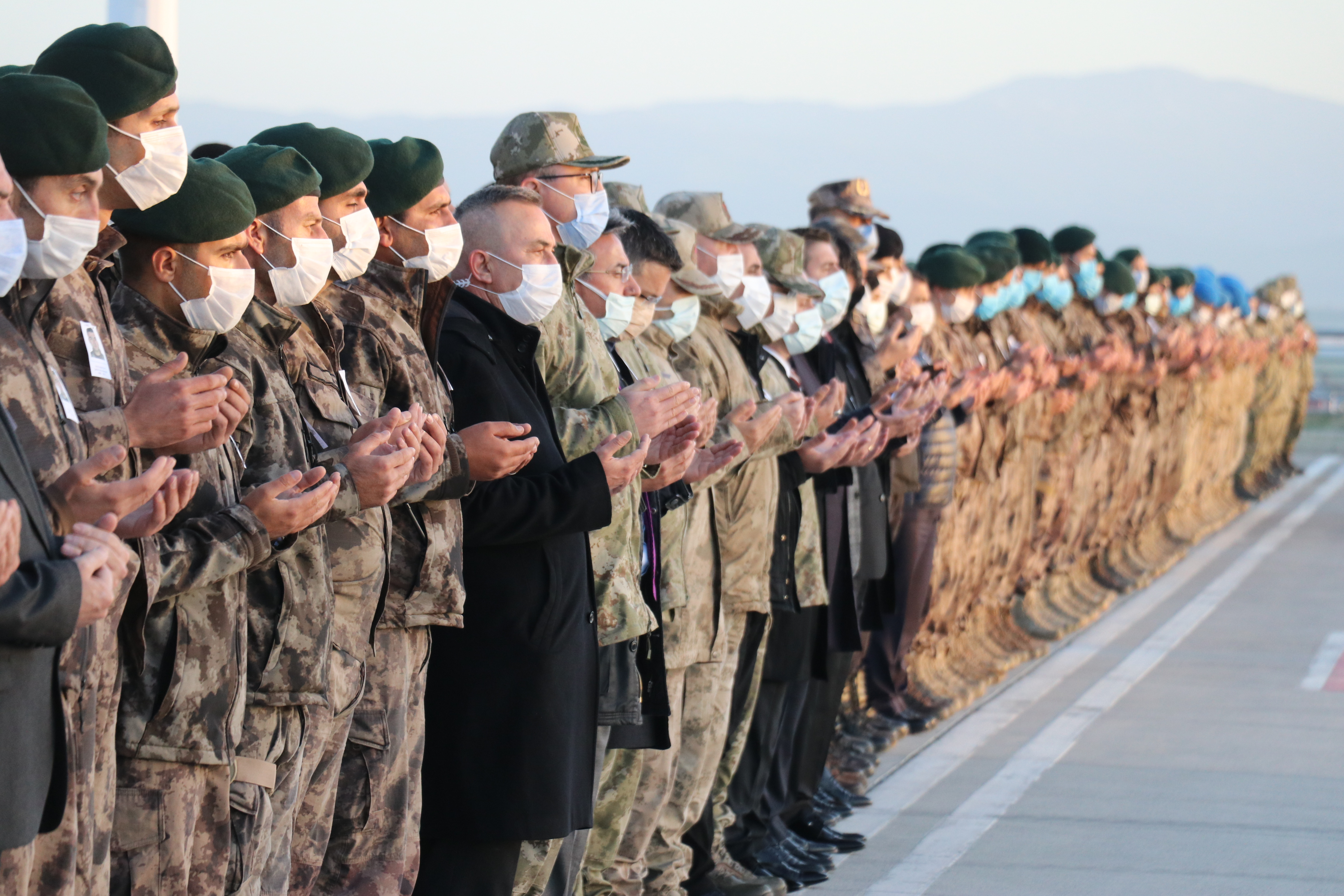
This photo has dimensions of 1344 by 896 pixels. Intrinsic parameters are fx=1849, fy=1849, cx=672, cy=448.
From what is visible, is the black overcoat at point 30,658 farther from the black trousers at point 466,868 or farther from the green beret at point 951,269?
the green beret at point 951,269

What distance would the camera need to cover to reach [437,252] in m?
4.61

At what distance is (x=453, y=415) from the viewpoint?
4.59 meters

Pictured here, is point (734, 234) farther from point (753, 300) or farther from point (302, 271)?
point (302, 271)

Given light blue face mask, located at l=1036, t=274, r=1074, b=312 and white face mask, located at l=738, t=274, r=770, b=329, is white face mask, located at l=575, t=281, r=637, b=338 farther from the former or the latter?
light blue face mask, located at l=1036, t=274, r=1074, b=312

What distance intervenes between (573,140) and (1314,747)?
17.8 feet

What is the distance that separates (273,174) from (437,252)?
698 mm

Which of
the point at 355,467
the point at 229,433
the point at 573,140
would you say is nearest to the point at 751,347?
the point at 573,140

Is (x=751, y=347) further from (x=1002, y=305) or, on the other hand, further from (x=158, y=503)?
(x=1002, y=305)

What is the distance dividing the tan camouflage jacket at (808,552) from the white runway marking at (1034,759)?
3.34 ft

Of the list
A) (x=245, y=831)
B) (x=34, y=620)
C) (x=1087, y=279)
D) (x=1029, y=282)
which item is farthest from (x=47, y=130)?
(x=1087, y=279)

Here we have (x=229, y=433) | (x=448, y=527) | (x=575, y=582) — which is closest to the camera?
(x=229, y=433)

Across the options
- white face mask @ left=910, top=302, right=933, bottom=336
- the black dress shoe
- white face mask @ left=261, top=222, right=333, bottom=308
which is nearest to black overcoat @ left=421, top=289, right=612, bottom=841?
white face mask @ left=261, top=222, right=333, bottom=308

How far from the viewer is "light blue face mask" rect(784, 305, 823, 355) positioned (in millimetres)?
7301

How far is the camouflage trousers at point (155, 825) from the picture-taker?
11.1 ft
